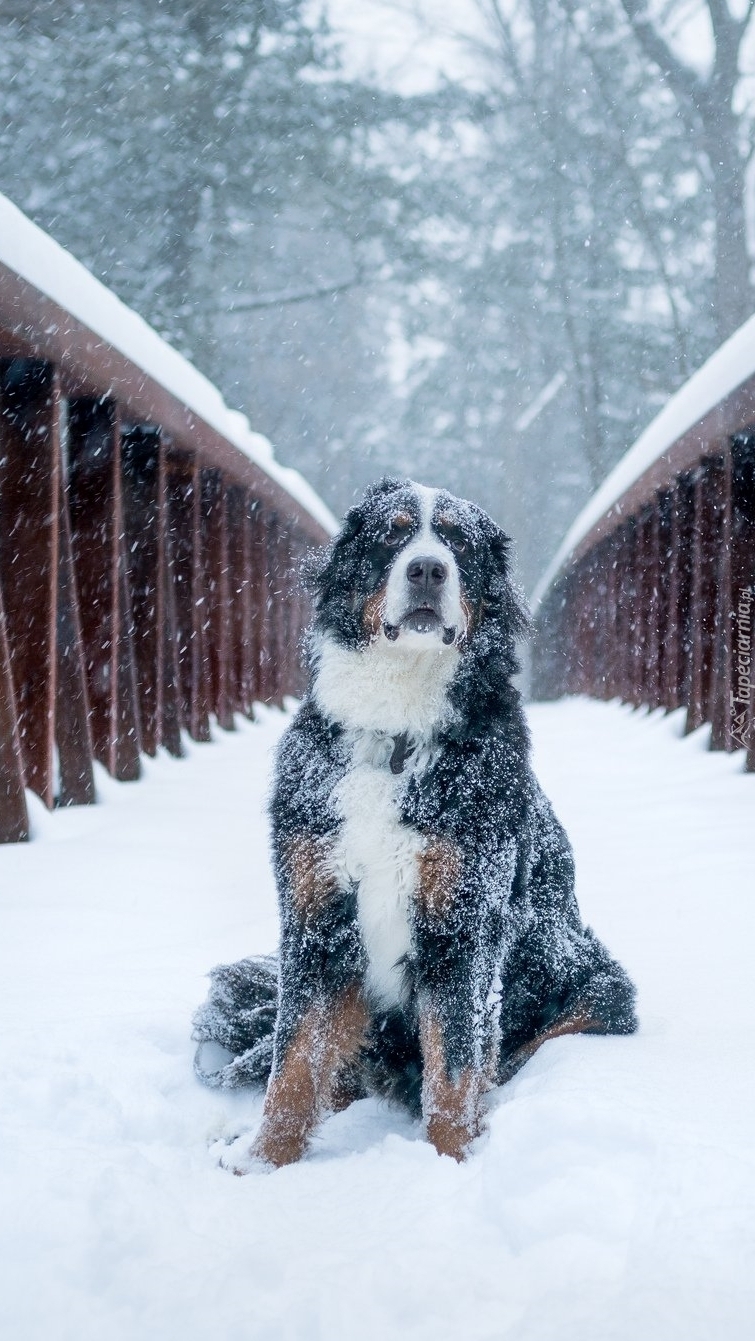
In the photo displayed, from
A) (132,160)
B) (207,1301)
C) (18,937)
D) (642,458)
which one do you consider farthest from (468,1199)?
(132,160)

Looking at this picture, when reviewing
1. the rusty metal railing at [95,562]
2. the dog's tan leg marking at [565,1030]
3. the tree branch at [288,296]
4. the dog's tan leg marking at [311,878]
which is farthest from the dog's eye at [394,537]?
the tree branch at [288,296]

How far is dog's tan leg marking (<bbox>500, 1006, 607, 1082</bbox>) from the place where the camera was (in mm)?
2879

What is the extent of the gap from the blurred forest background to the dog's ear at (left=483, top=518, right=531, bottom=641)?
1254 centimetres

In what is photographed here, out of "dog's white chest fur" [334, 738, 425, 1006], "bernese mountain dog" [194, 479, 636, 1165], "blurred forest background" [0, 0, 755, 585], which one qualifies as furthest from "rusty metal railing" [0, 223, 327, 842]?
"blurred forest background" [0, 0, 755, 585]

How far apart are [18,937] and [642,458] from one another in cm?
759

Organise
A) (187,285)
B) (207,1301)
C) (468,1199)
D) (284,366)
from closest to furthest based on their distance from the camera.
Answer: (207,1301)
(468,1199)
(187,285)
(284,366)

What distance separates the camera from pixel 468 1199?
2.12 metres

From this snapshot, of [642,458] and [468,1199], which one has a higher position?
[642,458]

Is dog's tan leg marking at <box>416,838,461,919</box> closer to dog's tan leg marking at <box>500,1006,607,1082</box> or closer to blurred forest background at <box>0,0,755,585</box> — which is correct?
dog's tan leg marking at <box>500,1006,607,1082</box>

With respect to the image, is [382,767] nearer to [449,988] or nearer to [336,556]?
[449,988]

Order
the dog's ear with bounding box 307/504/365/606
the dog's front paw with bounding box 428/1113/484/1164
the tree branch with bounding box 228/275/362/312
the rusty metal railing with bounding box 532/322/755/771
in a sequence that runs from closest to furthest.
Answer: the dog's front paw with bounding box 428/1113/484/1164, the dog's ear with bounding box 307/504/365/606, the rusty metal railing with bounding box 532/322/755/771, the tree branch with bounding box 228/275/362/312

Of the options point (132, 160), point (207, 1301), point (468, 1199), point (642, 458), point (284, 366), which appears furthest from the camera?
point (284, 366)

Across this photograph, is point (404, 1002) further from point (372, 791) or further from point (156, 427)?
point (156, 427)

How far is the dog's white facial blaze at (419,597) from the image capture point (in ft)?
9.24
